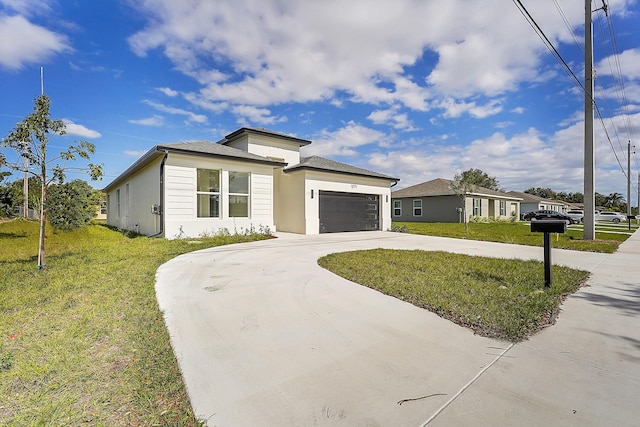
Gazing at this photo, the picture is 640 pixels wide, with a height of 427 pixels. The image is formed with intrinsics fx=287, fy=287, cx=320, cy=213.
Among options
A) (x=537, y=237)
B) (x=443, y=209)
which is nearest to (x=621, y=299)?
(x=537, y=237)

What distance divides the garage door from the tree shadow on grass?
420 inches

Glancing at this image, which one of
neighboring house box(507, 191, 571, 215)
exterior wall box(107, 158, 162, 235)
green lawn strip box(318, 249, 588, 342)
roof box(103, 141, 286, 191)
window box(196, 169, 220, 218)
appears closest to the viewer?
green lawn strip box(318, 249, 588, 342)

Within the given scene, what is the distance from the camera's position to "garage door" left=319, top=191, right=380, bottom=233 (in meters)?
14.5

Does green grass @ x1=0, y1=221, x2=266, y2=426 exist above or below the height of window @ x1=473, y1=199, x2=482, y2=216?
below

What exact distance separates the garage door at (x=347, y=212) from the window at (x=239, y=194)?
3733 millimetres

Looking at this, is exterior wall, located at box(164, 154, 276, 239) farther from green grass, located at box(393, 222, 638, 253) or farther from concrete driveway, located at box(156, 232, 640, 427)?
green grass, located at box(393, 222, 638, 253)

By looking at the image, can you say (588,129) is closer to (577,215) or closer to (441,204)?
(441,204)

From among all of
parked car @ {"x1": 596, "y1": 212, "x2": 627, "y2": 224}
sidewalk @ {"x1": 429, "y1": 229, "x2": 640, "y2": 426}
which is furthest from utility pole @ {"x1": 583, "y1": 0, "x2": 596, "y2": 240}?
parked car @ {"x1": 596, "y1": 212, "x2": 627, "y2": 224}

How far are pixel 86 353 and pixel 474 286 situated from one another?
5.04 meters

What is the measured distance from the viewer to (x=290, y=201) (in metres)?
14.4

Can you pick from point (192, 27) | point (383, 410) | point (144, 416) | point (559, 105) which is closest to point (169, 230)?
point (192, 27)

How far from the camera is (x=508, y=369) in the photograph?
233 centimetres

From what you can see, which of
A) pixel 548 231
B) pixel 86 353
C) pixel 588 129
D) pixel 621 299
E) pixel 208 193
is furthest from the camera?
pixel 588 129

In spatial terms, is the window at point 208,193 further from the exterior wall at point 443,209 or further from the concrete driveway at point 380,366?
the exterior wall at point 443,209
